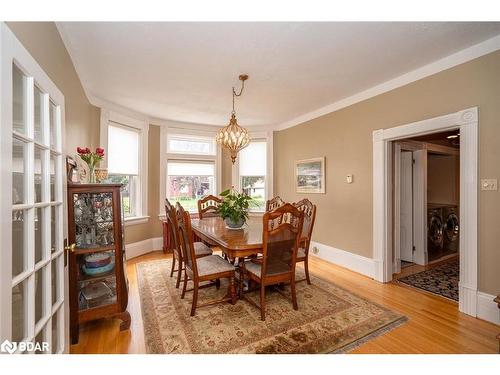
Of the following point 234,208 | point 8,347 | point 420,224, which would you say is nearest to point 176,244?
point 234,208

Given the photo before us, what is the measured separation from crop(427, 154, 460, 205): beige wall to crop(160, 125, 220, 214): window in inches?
184

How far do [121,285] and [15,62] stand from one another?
5.79 ft

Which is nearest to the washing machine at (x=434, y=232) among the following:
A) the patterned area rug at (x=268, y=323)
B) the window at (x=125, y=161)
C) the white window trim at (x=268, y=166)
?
the patterned area rug at (x=268, y=323)

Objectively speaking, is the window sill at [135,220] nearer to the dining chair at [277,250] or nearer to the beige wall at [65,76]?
the beige wall at [65,76]

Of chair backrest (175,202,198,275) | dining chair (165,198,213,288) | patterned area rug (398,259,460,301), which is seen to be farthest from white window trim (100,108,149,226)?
patterned area rug (398,259,460,301)

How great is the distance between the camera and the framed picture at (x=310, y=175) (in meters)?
3.98

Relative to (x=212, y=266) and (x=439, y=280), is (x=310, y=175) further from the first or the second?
(x=212, y=266)

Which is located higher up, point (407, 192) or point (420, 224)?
point (407, 192)

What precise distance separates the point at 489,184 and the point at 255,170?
367cm

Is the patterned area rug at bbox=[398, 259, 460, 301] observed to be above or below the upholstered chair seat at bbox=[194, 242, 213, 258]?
below

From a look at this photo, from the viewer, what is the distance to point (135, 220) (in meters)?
4.05

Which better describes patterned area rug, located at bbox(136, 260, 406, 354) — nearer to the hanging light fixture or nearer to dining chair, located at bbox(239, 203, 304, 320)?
dining chair, located at bbox(239, 203, 304, 320)

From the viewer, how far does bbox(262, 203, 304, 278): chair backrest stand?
2.07 metres

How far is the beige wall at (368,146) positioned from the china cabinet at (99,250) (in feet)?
10.1
